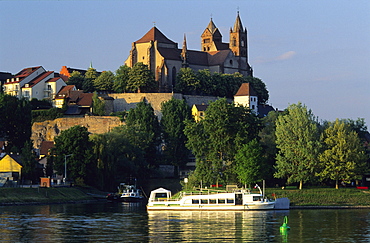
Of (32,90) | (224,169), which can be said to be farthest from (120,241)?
(32,90)

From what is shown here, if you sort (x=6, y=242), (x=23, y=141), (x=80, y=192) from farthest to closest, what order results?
(x=23, y=141)
(x=80, y=192)
(x=6, y=242)

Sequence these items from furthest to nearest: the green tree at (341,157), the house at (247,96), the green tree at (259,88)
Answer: the green tree at (259,88)
the house at (247,96)
the green tree at (341,157)

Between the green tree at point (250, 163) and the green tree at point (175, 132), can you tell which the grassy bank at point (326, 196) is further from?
the green tree at point (175, 132)

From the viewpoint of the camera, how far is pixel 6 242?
180 ft

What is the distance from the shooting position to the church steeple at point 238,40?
19338 centimetres

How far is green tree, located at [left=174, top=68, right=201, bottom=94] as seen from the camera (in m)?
157

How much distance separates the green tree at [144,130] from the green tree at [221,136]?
25.8m

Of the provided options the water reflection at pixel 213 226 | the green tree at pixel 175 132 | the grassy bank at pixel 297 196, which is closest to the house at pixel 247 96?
the green tree at pixel 175 132

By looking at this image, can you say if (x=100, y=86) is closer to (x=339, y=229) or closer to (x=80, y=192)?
(x=80, y=192)

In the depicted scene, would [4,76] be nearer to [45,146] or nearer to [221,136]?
[45,146]

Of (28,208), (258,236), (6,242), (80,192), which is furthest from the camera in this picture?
(80,192)

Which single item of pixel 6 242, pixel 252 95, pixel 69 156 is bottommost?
pixel 6 242

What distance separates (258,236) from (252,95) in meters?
98.9

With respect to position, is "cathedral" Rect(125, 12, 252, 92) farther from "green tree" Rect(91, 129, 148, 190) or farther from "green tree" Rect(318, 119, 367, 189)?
"green tree" Rect(318, 119, 367, 189)
